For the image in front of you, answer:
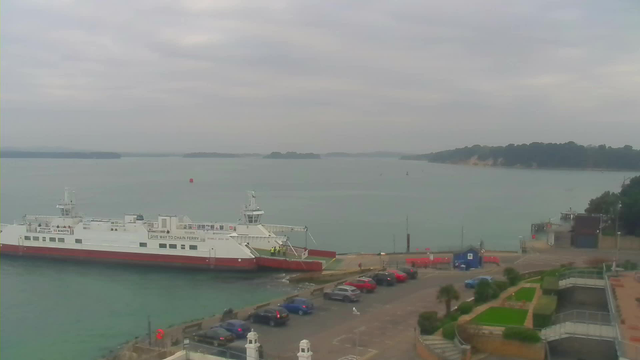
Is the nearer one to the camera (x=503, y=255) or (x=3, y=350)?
(x=3, y=350)

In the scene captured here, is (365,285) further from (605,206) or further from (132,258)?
(605,206)

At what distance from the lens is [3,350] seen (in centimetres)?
1834

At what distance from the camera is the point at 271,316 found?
14711 mm

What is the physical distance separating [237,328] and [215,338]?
961 mm

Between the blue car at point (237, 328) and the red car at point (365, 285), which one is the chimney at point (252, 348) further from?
the red car at point (365, 285)

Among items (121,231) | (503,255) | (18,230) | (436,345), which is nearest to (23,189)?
(18,230)

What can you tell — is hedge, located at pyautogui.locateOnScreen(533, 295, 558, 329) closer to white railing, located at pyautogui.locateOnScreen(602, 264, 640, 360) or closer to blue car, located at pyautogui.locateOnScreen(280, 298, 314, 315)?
white railing, located at pyautogui.locateOnScreen(602, 264, 640, 360)

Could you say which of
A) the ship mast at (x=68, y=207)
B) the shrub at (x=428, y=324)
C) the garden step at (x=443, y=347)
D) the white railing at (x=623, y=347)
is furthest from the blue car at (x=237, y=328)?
the ship mast at (x=68, y=207)

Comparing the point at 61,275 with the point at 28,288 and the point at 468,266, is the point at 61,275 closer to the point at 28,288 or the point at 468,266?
the point at 28,288

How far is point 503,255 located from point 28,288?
24109 mm

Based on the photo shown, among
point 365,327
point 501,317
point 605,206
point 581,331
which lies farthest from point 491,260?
point 605,206

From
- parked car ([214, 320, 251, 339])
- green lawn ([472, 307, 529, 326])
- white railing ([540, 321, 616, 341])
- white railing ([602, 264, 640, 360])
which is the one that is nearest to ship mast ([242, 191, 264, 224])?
parked car ([214, 320, 251, 339])

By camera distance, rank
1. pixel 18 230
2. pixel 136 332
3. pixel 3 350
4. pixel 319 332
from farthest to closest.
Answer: pixel 18 230, pixel 136 332, pixel 3 350, pixel 319 332

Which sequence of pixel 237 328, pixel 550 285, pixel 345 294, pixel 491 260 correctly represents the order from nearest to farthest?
pixel 237 328, pixel 550 285, pixel 345 294, pixel 491 260
